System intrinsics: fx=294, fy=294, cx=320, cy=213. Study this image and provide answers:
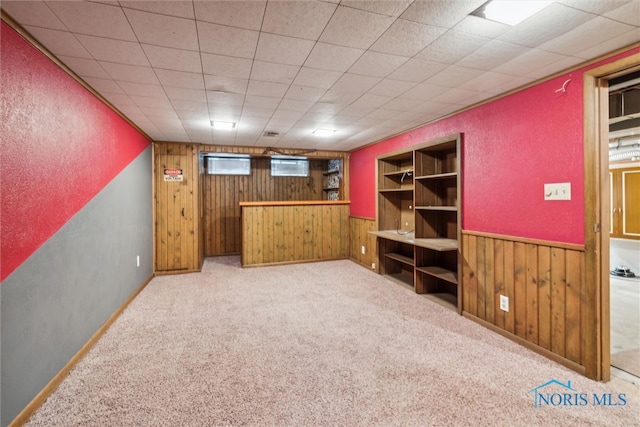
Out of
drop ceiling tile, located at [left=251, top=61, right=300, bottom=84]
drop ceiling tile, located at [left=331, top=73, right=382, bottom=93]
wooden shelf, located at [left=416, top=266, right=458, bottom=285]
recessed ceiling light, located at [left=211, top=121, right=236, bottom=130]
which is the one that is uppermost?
Result: recessed ceiling light, located at [left=211, top=121, right=236, bottom=130]

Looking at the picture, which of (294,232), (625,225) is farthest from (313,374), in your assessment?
(625,225)

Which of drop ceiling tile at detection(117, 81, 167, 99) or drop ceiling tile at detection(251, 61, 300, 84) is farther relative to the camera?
drop ceiling tile at detection(117, 81, 167, 99)

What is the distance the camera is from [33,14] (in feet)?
5.24

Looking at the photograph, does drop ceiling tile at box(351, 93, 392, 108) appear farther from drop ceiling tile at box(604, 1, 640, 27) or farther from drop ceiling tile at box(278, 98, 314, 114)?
drop ceiling tile at box(604, 1, 640, 27)

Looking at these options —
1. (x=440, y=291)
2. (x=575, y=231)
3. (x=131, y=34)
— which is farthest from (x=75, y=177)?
(x=440, y=291)

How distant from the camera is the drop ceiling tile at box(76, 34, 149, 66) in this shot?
1876 mm

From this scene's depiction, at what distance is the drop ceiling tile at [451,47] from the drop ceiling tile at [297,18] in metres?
0.78

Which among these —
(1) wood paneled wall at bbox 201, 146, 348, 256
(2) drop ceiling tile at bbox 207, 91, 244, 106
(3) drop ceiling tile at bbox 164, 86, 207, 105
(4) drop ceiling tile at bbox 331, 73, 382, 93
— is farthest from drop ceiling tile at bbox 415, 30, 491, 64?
(1) wood paneled wall at bbox 201, 146, 348, 256

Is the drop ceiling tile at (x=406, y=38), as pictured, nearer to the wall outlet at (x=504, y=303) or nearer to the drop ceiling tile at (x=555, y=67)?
the drop ceiling tile at (x=555, y=67)

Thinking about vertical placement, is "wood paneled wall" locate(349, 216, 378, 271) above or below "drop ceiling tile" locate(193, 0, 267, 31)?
below

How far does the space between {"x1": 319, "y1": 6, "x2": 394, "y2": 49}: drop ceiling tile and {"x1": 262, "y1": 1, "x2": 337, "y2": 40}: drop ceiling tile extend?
52mm

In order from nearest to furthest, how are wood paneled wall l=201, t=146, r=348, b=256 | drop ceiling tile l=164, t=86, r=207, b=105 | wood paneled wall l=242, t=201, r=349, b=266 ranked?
drop ceiling tile l=164, t=86, r=207, b=105
wood paneled wall l=242, t=201, r=349, b=266
wood paneled wall l=201, t=146, r=348, b=256

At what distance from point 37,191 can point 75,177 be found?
0.52 metres

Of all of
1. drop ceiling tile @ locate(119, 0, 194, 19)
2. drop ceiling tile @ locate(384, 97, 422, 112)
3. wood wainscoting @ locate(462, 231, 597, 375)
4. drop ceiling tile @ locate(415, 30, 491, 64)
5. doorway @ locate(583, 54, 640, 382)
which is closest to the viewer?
drop ceiling tile @ locate(119, 0, 194, 19)
